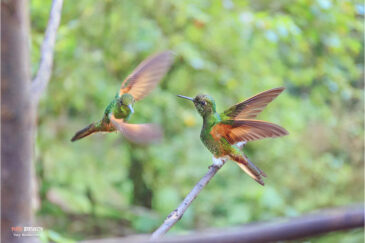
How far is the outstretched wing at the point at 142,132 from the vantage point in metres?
0.60

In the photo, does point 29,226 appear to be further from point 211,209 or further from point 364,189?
point 364,189

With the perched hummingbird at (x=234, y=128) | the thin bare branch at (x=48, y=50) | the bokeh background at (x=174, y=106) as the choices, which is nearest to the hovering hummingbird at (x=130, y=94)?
the perched hummingbird at (x=234, y=128)

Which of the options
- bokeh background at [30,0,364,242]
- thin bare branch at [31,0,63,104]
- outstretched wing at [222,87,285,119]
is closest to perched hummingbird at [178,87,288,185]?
outstretched wing at [222,87,285,119]

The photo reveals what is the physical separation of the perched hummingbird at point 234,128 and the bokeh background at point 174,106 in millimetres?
1899

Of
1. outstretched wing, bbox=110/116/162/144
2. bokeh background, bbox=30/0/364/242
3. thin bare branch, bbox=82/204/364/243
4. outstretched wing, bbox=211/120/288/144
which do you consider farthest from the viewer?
bokeh background, bbox=30/0/364/242

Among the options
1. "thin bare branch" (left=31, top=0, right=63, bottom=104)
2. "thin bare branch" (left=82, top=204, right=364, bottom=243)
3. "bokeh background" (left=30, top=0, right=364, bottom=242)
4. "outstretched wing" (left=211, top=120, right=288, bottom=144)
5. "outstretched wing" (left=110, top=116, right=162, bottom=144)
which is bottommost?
"thin bare branch" (left=82, top=204, right=364, bottom=243)

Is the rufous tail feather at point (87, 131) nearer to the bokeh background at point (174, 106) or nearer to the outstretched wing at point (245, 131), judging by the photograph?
the outstretched wing at point (245, 131)

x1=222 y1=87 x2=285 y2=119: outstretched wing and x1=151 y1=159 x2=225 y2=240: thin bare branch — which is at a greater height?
x1=222 y1=87 x2=285 y2=119: outstretched wing

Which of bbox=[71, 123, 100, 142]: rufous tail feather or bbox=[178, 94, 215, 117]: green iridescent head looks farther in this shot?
bbox=[178, 94, 215, 117]: green iridescent head

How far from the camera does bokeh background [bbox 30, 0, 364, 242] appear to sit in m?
3.12

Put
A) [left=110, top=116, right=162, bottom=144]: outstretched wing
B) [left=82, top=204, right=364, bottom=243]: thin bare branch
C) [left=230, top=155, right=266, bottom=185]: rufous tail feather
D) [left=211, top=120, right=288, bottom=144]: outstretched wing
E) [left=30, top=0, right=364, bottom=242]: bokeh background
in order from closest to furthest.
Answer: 1. [left=82, top=204, right=364, bottom=243]: thin bare branch
2. [left=110, top=116, right=162, bottom=144]: outstretched wing
3. [left=211, top=120, right=288, bottom=144]: outstretched wing
4. [left=230, top=155, right=266, bottom=185]: rufous tail feather
5. [left=30, top=0, right=364, bottom=242]: bokeh background

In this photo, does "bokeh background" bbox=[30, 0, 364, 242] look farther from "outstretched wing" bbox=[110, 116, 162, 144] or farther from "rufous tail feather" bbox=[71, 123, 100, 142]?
"outstretched wing" bbox=[110, 116, 162, 144]

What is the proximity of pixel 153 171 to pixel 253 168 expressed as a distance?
314 cm

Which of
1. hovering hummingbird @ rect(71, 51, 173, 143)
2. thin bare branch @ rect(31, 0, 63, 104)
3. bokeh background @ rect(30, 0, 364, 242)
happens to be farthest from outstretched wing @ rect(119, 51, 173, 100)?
bokeh background @ rect(30, 0, 364, 242)
